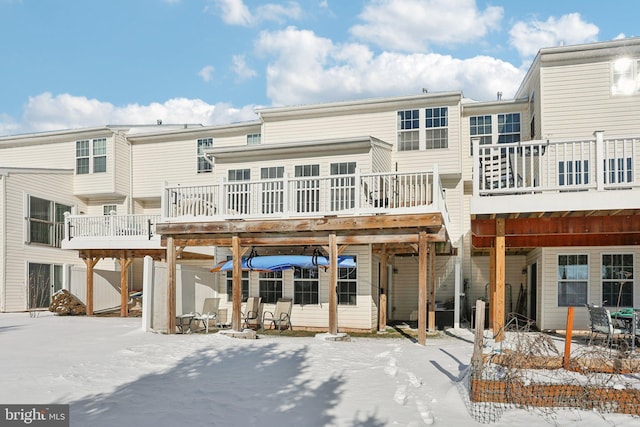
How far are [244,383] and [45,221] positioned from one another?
54.7 ft

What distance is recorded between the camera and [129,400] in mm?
6609

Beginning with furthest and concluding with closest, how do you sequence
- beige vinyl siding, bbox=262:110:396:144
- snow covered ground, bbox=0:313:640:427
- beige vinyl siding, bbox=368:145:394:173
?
beige vinyl siding, bbox=262:110:396:144, beige vinyl siding, bbox=368:145:394:173, snow covered ground, bbox=0:313:640:427

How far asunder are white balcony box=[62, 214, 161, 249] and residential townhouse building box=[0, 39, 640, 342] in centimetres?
6

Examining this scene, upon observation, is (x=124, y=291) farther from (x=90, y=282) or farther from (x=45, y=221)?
(x=45, y=221)

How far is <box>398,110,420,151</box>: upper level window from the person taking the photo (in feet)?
57.4

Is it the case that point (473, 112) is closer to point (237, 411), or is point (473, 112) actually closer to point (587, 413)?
point (587, 413)

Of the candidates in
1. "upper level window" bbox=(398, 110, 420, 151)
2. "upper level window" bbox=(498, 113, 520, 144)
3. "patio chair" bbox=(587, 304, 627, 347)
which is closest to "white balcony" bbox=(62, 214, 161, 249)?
"upper level window" bbox=(398, 110, 420, 151)

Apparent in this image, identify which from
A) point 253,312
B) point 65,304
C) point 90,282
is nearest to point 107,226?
point 90,282

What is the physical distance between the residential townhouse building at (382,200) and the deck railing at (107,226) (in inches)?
2.7

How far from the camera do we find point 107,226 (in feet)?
61.2

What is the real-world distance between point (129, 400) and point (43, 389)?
129 centimetres

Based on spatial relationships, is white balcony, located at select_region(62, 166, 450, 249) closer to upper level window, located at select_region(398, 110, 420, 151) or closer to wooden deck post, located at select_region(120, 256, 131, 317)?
wooden deck post, located at select_region(120, 256, 131, 317)

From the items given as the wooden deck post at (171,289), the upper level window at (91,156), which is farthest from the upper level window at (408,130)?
the upper level window at (91,156)

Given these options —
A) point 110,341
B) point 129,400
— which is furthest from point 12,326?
point 129,400
